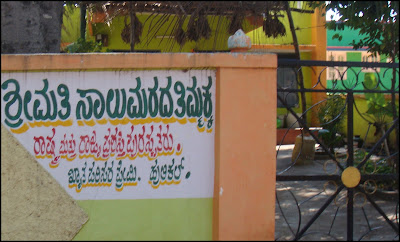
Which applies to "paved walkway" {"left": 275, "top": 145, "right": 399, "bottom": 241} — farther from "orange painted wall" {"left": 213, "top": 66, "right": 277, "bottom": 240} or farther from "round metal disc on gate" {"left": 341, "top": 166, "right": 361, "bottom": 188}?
"orange painted wall" {"left": 213, "top": 66, "right": 277, "bottom": 240}

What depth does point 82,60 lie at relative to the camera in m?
4.04

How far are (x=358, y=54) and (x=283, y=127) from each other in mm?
6362

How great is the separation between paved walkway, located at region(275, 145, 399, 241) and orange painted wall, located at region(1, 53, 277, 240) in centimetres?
45

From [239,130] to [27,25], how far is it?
213 centimetres

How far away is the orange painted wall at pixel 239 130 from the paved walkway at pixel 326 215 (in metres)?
0.45

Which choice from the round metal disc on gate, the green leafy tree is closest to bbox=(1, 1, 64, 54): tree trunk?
the round metal disc on gate

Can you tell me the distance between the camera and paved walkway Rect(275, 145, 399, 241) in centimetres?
514

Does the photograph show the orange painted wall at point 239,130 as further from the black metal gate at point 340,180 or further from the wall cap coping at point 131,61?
the black metal gate at point 340,180

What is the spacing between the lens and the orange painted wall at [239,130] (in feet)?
13.5

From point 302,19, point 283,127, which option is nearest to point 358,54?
point 302,19

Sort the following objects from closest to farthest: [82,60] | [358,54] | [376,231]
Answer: [82,60]
[376,231]
[358,54]

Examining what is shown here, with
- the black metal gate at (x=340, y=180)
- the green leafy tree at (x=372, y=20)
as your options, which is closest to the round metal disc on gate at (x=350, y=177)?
the black metal gate at (x=340, y=180)

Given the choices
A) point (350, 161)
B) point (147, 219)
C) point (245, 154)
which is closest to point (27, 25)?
point (147, 219)

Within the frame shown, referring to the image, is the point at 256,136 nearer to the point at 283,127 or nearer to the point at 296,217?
the point at 296,217
